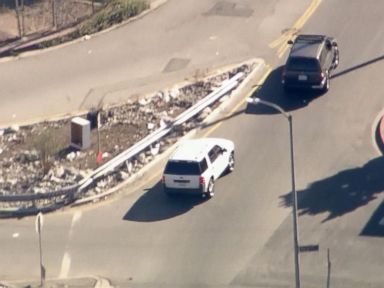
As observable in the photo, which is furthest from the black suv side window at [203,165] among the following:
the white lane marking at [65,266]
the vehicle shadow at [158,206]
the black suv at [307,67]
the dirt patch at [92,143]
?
the black suv at [307,67]

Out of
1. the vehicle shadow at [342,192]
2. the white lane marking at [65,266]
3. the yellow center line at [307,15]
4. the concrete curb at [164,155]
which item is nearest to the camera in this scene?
the white lane marking at [65,266]

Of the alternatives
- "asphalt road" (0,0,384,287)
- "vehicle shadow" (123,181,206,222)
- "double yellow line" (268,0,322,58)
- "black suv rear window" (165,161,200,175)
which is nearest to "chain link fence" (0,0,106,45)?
"double yellow line" (268,0,322,58)

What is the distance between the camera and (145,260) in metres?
46.1

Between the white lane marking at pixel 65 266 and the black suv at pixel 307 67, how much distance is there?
37.4ft

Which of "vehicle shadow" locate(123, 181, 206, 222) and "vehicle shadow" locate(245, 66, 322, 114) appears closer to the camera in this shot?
"vehicle shadow" locate(123, 181, 206, 222)

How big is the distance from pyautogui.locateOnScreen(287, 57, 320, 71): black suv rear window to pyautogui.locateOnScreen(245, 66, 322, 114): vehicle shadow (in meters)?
1.11

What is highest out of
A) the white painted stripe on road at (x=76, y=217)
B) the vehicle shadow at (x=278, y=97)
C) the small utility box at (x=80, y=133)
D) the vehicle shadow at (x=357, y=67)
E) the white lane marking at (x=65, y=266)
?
the vehicle shadow at (x=357, y=67)

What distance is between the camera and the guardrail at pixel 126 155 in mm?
49625

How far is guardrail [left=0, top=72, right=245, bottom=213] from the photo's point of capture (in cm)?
4962

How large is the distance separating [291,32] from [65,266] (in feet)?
55.2

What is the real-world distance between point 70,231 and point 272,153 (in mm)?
7364

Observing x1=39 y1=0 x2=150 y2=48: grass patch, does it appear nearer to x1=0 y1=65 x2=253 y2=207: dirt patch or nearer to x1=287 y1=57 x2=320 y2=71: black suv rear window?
x1=0 y1=65 x2=253 y2=207: dirt patch

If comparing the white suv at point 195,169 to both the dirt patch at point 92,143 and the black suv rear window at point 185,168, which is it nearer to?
the black suv rear window at point 185,168

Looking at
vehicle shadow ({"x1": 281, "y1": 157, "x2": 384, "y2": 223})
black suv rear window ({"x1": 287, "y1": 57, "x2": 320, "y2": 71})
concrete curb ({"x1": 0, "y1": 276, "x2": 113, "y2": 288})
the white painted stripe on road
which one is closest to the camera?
concrete curb ({"x1": 0, "y1": 276, "x2": 113, "y2": 288})
